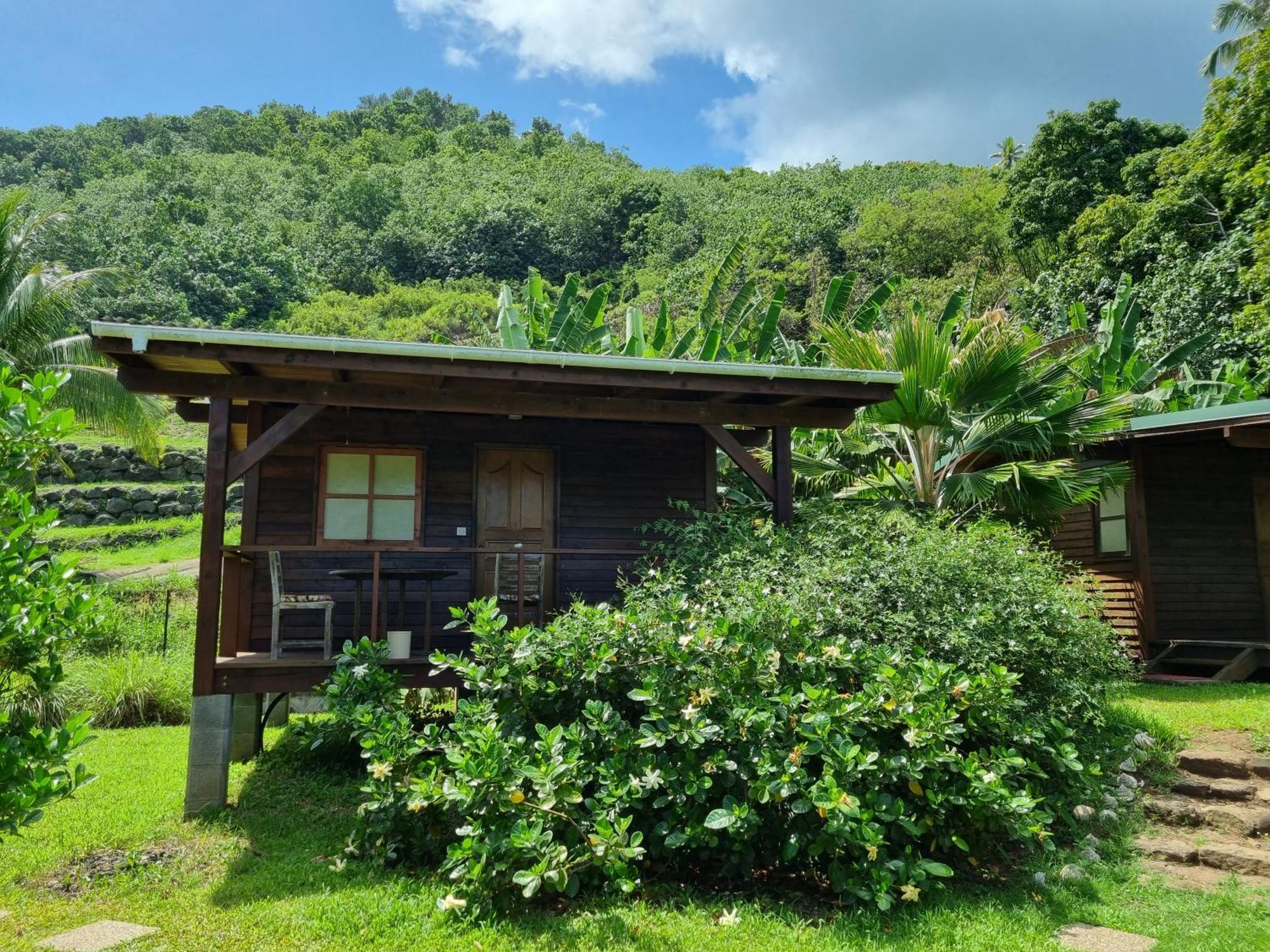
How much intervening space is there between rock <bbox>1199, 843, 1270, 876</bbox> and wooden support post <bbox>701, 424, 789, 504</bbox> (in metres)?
4.29

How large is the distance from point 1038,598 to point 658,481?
463cm

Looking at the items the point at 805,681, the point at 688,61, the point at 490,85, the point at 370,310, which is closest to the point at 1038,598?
the point at 805,681

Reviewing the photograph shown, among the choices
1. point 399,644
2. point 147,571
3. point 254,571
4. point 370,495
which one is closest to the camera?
point 399,644

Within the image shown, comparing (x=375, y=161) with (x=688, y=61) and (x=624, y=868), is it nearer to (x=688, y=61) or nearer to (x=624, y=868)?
(x=688, y=61)

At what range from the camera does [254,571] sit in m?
9.30

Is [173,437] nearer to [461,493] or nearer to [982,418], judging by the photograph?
[461,493]

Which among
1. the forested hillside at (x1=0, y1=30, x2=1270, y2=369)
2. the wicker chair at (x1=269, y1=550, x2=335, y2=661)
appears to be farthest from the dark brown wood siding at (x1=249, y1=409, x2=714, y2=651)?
the forested hillside at (x1=0, y1=30, x2=1270, y2=369)

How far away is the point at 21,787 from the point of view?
2.98m

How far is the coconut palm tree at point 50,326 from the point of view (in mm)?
15484

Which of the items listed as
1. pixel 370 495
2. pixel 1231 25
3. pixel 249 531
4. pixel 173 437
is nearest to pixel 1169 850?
pixel 370 495

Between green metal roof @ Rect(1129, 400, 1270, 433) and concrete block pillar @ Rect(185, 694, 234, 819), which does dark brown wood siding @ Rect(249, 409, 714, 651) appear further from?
green metal roof @ Rect(1129, 400, 1270, 433)

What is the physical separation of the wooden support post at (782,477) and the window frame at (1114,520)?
5512mm

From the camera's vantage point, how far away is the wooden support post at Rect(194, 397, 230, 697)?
7.21m

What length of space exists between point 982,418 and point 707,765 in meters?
5.69
